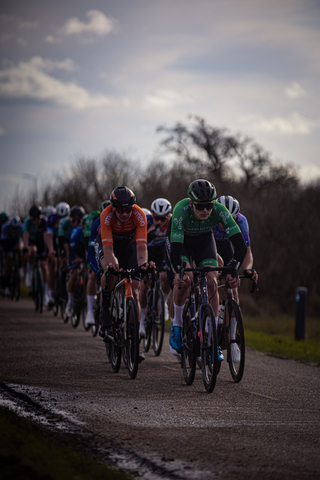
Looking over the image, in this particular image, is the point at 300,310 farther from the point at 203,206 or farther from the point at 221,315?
the point at 203,206

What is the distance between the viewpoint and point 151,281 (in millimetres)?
9680

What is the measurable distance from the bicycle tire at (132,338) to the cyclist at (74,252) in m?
5.05

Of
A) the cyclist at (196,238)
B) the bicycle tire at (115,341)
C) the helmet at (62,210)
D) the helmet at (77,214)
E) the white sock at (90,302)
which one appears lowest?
the bicycle tire at (115,341)

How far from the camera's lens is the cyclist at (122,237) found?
746 centimetres

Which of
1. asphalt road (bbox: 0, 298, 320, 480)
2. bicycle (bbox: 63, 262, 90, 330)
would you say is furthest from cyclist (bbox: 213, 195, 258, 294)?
bicycle (bbox: 63, 262, 90, 330)

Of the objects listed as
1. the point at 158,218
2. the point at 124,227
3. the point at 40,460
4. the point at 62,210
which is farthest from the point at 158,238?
the point at 40,460

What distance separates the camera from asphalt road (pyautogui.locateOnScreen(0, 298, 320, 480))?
12.8 ft

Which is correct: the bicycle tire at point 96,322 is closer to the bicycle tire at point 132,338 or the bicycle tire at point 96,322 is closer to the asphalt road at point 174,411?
the asphalt road at point 174,411

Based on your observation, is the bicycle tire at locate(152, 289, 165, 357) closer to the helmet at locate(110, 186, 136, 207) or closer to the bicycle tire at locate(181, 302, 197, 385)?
the bicycle tire at locate(181, 302, 197, 385)

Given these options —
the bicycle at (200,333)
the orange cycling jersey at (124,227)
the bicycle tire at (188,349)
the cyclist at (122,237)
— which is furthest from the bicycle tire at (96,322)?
the bicycle at (200,333)

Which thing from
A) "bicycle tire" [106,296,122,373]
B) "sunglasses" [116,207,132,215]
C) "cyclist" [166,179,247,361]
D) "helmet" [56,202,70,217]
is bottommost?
"bicycle tire" [106,296,122,373]

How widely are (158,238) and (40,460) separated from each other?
6634 millimetres

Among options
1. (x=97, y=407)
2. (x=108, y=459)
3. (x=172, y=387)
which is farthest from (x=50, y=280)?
(x=108, y=459)

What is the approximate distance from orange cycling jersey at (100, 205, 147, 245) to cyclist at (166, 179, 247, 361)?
0.60 meters
